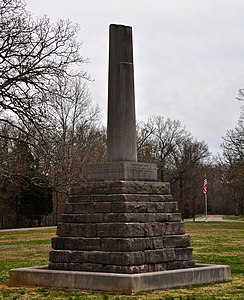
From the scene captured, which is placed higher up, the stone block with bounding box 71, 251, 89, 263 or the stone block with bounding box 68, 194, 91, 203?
the stone block with bounding box 68, 194, 91, 203

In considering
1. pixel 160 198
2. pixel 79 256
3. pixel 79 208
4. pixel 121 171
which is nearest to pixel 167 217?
pixel 160 198

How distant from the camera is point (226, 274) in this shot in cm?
1324

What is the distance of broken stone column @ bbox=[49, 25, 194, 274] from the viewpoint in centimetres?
1205

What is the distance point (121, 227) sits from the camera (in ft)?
39.3

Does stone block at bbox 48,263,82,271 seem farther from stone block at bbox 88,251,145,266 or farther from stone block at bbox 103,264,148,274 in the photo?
stone block at bbox 103,264,148,274

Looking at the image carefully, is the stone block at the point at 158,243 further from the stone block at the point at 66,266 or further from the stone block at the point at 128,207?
the stone block at the point at 66,266

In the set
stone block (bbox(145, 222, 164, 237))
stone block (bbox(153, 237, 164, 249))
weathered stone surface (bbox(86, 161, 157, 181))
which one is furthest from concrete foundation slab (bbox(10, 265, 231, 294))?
weathered stone surface (bbox(86, 161, 157, 181))

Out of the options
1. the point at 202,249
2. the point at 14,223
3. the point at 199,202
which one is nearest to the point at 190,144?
the point at 199,202

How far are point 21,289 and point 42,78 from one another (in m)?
9.60

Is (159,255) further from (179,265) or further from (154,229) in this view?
(179,265)

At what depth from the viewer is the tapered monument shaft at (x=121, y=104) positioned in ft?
42.7

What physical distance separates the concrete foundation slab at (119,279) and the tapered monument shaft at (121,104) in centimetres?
249

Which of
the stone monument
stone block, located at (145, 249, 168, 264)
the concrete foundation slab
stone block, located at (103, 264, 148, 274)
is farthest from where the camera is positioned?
stone block, located at (145, 249, 168, 264)

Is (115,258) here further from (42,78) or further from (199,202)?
(199,202)
